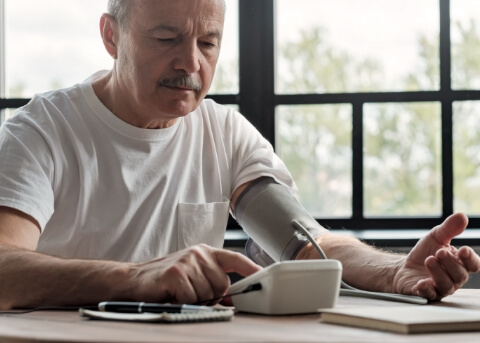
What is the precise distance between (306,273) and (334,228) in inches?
85.8

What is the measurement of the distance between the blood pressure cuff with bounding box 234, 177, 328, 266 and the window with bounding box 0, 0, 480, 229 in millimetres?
1349

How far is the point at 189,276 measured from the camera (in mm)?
1358

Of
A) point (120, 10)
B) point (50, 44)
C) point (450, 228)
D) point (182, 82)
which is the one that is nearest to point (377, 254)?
point (450, 228)

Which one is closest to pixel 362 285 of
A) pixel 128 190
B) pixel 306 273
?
pixel 306 273

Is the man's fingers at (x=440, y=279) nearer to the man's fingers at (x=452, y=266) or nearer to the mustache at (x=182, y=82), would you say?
the man's fingers at (x=452, y=266)

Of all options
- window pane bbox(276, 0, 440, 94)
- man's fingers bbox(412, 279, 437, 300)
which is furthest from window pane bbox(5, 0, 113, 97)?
man's fingers bbox(412, 279, 437, 300)

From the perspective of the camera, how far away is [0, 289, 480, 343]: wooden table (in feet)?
3.57

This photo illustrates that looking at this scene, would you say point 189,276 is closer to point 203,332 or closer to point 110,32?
point 203,332

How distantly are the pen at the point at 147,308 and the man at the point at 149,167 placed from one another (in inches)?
12.1

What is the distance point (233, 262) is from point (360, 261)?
20.4 inches

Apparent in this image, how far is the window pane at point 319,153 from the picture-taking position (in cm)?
350

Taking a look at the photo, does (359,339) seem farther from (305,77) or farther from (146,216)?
(305,77)

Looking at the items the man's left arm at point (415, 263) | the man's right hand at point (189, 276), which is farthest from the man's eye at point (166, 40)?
the man's right hand at point (189, 276)

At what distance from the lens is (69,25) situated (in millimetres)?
3602
